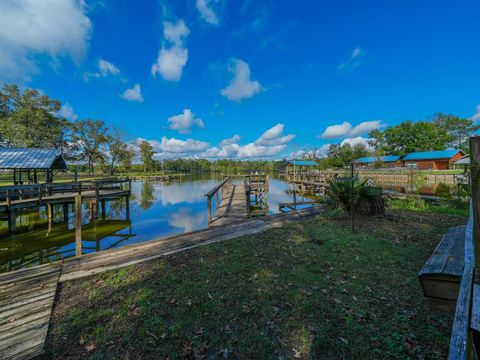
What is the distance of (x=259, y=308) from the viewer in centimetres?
260

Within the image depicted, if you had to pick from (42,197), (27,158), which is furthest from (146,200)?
(27,158)

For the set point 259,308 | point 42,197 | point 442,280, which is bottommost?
point 259,308

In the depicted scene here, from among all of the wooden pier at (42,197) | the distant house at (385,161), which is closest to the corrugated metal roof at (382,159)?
the distant house at (385,161)

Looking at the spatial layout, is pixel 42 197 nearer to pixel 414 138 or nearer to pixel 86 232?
pixel 86 232

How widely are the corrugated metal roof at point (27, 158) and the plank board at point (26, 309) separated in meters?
11.7

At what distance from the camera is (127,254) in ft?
14.7

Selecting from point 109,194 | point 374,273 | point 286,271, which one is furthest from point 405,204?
point 109,194

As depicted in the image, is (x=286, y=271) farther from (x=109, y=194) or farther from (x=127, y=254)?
(x=109, y=194)

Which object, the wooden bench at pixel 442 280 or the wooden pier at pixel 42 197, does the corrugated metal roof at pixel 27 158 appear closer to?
the wooden pier at pixel 42 197

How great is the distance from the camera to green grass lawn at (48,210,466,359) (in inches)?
80.4

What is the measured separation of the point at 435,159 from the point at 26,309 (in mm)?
46672

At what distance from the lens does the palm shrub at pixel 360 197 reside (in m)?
6.57

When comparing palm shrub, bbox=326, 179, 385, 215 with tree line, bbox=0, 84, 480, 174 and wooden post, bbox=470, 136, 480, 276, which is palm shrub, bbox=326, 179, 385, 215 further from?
tree line, bbox=0, 84, 480, 174

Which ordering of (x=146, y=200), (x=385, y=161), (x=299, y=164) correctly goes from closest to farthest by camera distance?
(x=146, y=200) < (x=299, y=164) < (x=385, y=161)
